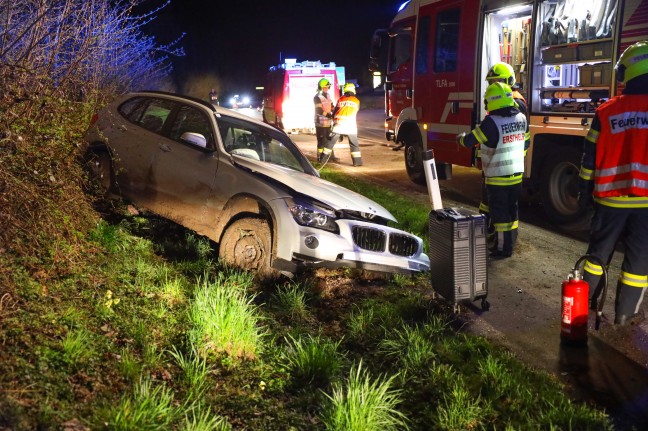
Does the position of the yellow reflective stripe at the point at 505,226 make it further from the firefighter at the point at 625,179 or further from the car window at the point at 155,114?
the car window at the point at 155,114

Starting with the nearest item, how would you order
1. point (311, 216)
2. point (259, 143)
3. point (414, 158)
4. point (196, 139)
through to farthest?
point (311, 216), point (196, 139), point (259, 143), point (414, 158)

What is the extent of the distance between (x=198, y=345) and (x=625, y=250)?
3.10m

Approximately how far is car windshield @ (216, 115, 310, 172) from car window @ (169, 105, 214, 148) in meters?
0.17

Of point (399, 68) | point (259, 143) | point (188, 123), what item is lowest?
point (259, 143)

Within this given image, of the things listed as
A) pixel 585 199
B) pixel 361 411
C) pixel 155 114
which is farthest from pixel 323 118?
pixel 361 411

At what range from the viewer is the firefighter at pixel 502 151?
20.3 ft

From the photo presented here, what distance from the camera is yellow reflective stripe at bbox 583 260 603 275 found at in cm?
474

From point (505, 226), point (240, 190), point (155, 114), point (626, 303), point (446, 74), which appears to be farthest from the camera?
point (446, 74)

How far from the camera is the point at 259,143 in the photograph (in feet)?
21.6

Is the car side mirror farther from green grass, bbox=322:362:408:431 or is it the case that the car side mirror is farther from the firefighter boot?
the firefighter boot

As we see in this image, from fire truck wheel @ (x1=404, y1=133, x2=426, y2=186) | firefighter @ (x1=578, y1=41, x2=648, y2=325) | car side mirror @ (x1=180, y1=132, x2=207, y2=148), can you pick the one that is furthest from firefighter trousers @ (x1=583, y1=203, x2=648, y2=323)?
fire truck wheel @ (x1=404, y1=133, x2=426, y2=186)

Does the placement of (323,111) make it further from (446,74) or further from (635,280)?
(635,280)

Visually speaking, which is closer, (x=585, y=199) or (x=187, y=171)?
(x=585, y=199)

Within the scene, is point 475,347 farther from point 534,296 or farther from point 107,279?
point 107,279
